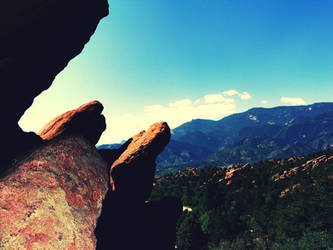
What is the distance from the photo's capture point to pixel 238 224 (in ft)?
171

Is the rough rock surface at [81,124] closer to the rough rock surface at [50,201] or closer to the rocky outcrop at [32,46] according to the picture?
the rough rock surface at [50,201]

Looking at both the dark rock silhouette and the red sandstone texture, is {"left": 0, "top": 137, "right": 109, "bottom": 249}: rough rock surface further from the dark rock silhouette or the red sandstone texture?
the red sandstone texture

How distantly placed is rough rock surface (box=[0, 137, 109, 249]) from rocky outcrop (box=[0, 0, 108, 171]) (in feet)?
6.75

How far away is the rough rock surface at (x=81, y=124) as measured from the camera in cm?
1529

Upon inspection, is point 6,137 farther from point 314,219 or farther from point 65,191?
point 314,219

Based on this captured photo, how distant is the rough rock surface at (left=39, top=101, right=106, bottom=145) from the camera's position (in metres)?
15.3

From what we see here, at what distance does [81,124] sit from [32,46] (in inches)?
270

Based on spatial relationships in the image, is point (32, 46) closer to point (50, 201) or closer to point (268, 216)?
point (50, 201)

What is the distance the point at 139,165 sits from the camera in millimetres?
14844

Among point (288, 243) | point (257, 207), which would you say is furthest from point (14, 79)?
point (257, 207)

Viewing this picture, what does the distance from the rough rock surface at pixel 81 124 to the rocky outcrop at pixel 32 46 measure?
195 cm

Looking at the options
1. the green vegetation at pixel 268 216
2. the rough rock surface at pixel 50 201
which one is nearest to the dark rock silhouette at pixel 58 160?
the rough rock surface at pixel 50 201

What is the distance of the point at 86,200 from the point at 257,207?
5853 cm

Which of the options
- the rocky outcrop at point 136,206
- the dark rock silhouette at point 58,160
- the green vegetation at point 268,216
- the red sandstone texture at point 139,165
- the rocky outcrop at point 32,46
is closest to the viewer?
the rocky outcrop at point 32,46
